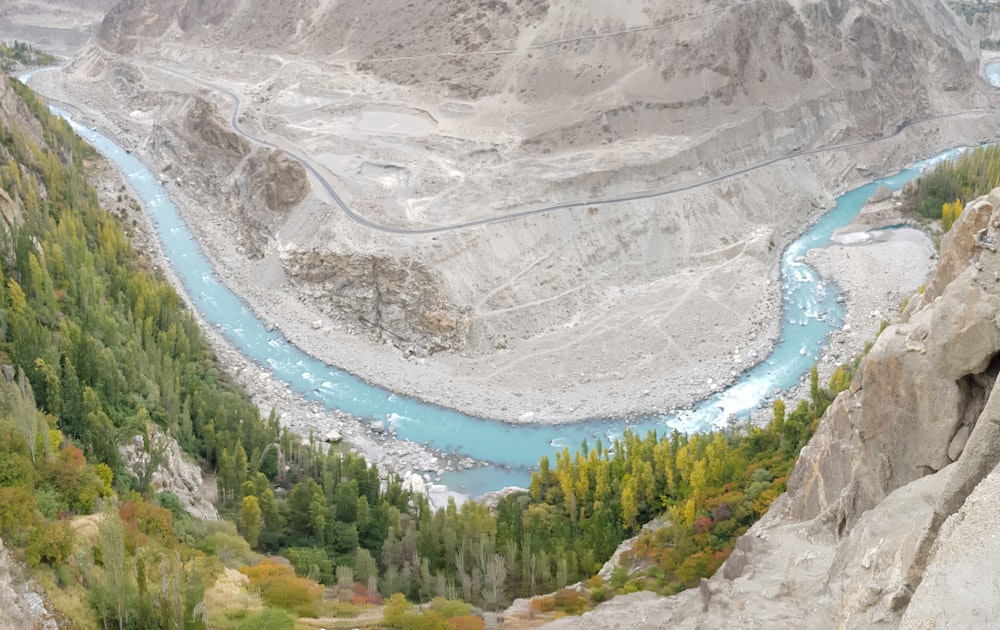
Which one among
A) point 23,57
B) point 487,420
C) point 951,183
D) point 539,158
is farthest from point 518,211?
point 23,57

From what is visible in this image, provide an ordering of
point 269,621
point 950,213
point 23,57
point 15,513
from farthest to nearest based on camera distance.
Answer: point 23,57 < point 950,213 < point 269,621 < point 15,513

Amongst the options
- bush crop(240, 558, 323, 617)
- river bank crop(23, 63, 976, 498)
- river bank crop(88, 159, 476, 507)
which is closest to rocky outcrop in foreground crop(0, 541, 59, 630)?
bush crop(240, 558, 323, 617)

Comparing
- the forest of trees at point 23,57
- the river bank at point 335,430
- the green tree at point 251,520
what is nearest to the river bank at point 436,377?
the river bank at point 335,430

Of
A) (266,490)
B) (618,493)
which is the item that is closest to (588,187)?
(618,493)

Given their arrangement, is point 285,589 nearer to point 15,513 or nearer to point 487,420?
point 15,513

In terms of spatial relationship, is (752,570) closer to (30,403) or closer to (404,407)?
(30,403)

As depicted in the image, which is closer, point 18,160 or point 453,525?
point 453,525
